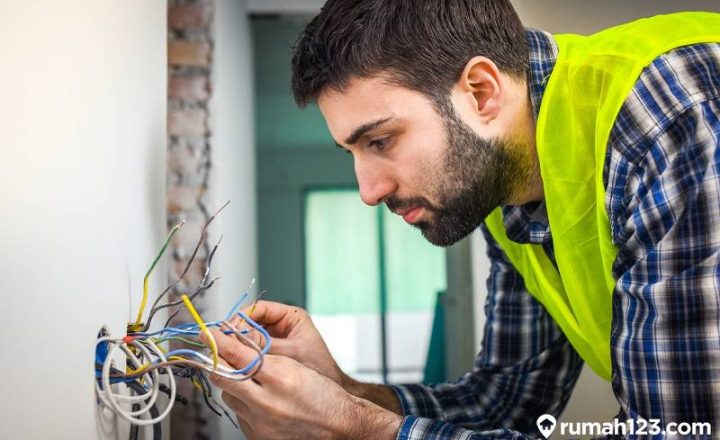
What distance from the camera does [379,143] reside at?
3.18 ft

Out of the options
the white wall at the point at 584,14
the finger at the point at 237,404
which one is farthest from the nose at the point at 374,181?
the white wall at the point at 584,14

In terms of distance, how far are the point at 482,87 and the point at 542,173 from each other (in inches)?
5.6

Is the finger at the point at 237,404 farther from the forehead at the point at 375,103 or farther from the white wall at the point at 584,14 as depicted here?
the white wall at the point at 584,14

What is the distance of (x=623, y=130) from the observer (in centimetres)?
82

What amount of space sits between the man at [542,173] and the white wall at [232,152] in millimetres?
875

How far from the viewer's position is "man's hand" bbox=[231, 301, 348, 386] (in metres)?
1.06

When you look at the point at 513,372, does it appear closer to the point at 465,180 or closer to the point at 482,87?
the point at 465,180

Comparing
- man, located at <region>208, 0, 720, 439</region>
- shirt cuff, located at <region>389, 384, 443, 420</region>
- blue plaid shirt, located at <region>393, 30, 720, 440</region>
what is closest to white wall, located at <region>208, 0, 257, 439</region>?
shirt cuff, located at <region>389, 384, 443, 420</region>

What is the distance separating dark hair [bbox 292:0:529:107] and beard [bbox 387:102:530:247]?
6cm

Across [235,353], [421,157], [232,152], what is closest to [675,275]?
[421,157]

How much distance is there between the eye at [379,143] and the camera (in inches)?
37.8

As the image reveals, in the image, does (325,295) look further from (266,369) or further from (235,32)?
(266,369)

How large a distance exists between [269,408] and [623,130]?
0.52 m

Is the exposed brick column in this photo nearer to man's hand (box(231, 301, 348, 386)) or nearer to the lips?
man's hand (box(231, 301, 348, 386))
